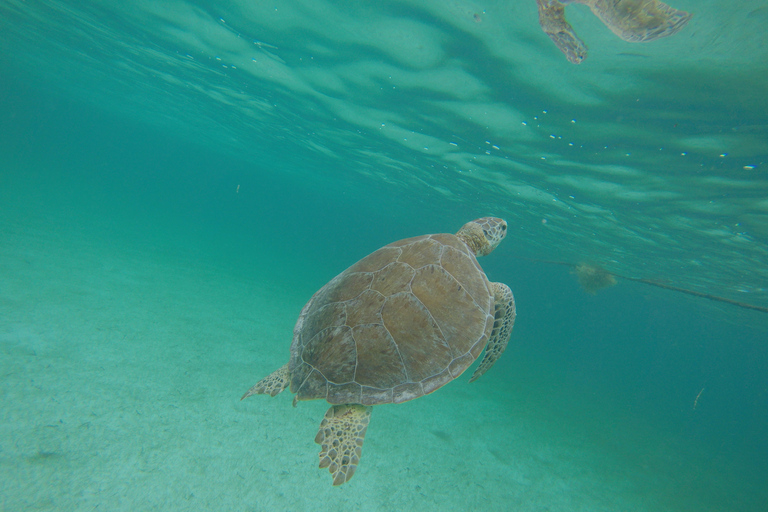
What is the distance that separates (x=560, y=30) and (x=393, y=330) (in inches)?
296

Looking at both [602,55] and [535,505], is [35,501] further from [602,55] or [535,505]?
[602,55]

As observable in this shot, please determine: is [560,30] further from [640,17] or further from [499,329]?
[499,329]

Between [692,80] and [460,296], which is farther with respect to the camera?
[692,80]

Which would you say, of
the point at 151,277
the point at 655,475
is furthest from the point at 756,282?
the point at 151,277

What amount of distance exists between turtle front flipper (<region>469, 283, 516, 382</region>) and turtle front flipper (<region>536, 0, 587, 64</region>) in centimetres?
601

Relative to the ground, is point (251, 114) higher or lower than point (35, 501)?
higher

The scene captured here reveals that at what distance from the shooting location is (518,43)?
7.32m

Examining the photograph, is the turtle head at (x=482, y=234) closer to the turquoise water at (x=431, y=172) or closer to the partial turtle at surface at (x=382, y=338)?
the partial turtle at surface at (x=382, y=338)

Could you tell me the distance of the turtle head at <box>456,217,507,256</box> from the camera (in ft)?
16.7

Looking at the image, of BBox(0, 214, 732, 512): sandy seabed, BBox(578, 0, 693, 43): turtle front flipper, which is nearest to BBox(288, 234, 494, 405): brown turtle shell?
BBox(0, 214, 732, 512): sandy seabed

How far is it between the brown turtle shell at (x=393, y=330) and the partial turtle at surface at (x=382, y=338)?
0.01 meters

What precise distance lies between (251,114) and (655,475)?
26658 millimetres

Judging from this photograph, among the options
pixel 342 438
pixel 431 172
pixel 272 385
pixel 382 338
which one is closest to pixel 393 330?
pixel 382 338

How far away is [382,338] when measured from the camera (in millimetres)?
3174
